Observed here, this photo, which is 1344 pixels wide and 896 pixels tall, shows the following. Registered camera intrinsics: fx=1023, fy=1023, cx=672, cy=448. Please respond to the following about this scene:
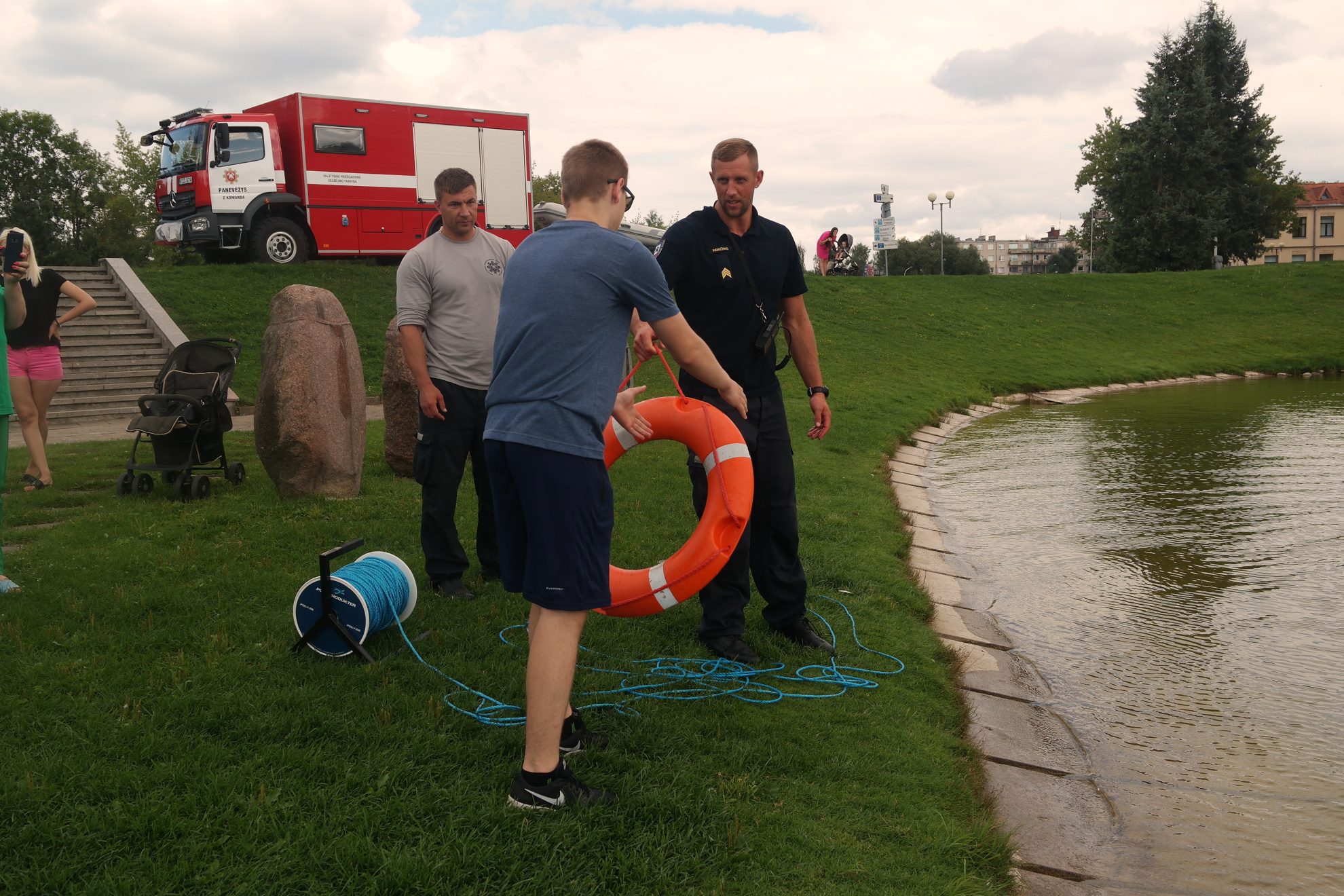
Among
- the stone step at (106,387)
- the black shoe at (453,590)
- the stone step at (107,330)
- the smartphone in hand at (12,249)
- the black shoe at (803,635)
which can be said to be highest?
the smartphone in hand at (12,249)

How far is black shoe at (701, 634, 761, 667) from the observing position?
4391 mm

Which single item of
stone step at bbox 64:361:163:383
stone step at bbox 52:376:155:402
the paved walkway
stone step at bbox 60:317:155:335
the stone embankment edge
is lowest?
the stone embankment edge

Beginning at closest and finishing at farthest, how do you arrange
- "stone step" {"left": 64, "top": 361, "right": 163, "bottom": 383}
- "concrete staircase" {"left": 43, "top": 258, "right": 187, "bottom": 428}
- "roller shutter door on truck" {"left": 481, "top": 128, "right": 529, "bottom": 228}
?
"concrete staircase" {"left": 43, "top": 258, "right": 187, "bottom": 428}
"stone step" {"left": 64, "top": 361, "right": 163, "bottom": 383}
"roller shutter door on truck" {"left": 481, "top": 128, "right": 529, "bottom": 228}

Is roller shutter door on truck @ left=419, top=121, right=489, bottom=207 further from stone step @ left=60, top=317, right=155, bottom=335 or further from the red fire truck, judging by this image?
stone step @ left=60, top=317, right=155, bottom=335

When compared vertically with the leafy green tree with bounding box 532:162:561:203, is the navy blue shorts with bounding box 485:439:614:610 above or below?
below

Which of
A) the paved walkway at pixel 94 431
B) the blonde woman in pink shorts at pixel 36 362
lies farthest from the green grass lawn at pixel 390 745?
the paved walkway at pixel 94 431

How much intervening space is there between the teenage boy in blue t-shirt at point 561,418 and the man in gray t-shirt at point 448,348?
2083 mm

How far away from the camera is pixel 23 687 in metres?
3.66

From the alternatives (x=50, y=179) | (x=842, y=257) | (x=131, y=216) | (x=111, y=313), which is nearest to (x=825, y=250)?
(x=842, y=257)

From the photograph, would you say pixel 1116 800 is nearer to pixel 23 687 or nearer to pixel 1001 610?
pixel 1001 610

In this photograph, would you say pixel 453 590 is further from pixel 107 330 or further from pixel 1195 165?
pixel 1195 165

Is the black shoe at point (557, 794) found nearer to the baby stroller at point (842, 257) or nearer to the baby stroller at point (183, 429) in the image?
the baby stroller at point (183, 429)

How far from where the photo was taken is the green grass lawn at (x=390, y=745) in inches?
105

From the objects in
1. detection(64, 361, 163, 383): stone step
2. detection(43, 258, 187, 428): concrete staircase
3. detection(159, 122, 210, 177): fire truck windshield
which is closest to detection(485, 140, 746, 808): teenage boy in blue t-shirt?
detection(43, 258, 187, 428): concrete staircase
